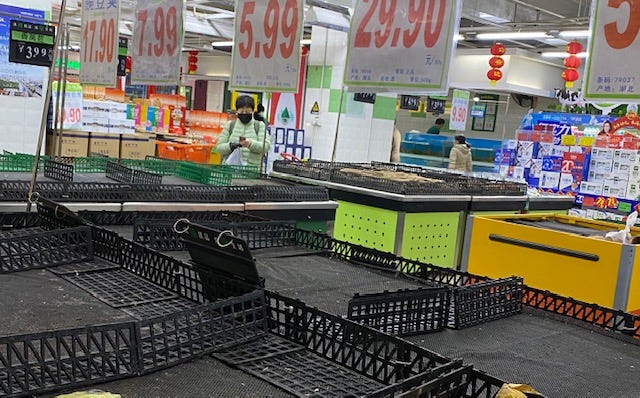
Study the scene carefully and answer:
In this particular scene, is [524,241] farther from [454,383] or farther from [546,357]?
[454,383]

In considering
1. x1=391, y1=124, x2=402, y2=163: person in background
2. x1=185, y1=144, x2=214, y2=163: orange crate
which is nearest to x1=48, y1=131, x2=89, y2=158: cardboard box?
x1=185, y1=144, x2=214, y2=163: orange crate

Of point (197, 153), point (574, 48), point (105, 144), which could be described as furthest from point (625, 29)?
point (197, 153)

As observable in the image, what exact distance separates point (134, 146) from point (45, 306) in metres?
9.21

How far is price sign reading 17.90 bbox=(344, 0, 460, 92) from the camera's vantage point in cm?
319

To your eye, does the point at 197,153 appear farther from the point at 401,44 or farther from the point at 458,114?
the point at 401,44

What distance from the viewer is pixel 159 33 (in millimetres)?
4945

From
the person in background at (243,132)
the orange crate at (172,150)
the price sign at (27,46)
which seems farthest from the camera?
the orange crate at (172,150)

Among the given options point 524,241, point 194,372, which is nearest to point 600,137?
point 524,241

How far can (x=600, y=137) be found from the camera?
391 inches

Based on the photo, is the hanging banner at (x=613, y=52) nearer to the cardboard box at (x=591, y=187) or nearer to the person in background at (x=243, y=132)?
the person in background at (x=243, y=132)

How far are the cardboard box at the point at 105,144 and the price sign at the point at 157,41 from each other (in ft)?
15.9

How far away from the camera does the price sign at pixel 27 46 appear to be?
5762mm

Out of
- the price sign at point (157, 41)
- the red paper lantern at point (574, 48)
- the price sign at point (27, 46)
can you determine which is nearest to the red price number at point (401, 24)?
the price sign at point (157, 41)

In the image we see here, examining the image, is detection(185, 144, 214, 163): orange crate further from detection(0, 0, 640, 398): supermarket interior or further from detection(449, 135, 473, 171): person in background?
detection(449, 135, 473, 171): person in background
